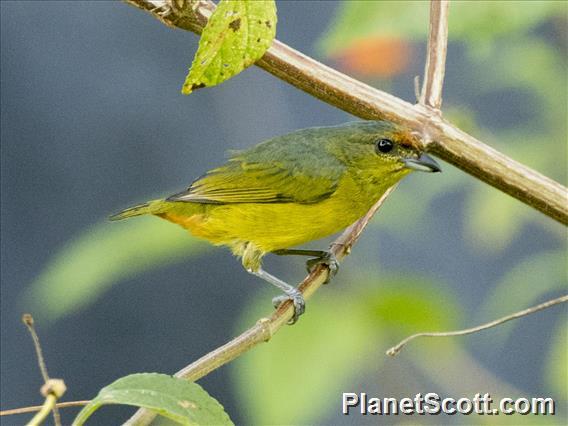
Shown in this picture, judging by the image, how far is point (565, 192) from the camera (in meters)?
1.82

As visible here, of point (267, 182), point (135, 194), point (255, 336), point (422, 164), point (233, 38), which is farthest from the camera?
point (135, 194)

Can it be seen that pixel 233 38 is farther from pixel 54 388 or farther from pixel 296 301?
pixel 296 301

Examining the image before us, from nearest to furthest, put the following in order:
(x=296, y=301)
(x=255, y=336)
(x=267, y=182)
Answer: (x=255, y=336), (x=296, y=301), (x=267, y=182)

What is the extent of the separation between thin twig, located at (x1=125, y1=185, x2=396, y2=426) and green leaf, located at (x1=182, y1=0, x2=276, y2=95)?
51 centimetres

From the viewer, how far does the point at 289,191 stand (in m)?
3.32

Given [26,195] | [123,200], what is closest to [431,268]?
[123,200]

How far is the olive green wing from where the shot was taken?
130 inches

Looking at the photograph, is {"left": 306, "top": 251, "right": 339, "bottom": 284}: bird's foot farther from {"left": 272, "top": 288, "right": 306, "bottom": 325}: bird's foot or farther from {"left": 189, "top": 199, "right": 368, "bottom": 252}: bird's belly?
{"left": 189, "top": 199, "right": 368, "bottom": 252}: bird's belly

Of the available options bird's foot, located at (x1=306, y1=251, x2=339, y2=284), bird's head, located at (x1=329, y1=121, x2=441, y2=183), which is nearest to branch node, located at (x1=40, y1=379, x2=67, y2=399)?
bird's foot, located at (x1=306, y1=251, x2=339, y2=284)

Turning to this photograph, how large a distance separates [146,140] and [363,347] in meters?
4.64

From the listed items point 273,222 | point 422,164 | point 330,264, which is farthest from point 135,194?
point 330,264

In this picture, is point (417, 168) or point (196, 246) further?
point (417, 168)

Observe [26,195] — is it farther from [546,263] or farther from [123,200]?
[546,263]

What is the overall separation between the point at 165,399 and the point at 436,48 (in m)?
1.13
